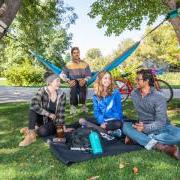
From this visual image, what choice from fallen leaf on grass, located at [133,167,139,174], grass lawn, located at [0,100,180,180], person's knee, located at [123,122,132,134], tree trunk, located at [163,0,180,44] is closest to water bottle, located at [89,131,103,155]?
grass lawn, located at [0,100,180,180]

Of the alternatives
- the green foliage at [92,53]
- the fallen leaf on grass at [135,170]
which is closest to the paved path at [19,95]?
the fallen leaf on grass at [135,170]

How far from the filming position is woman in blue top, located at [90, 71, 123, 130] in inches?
239

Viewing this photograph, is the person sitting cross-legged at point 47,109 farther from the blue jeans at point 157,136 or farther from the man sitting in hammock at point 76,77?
the man sitting in hammock at point 76,77

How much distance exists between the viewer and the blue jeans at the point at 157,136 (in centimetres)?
514

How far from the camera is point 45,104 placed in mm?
6172

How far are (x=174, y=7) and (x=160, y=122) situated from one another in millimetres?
4033

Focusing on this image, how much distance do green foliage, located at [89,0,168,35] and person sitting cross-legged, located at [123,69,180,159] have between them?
4762 mm

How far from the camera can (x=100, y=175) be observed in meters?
4.31

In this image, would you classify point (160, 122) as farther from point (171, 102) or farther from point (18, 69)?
point (18, 69)

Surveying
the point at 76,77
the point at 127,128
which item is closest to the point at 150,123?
the point at 127,128

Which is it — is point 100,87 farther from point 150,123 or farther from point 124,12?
point 124,12

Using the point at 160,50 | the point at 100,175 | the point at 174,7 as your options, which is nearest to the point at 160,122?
the point at 100,175

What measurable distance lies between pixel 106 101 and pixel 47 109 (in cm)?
92

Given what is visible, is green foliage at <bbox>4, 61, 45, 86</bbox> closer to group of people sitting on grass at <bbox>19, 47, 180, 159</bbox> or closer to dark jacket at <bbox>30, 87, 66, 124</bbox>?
group of people sitting on grass at <bbox>19, 47, 180, 159</bbox>
